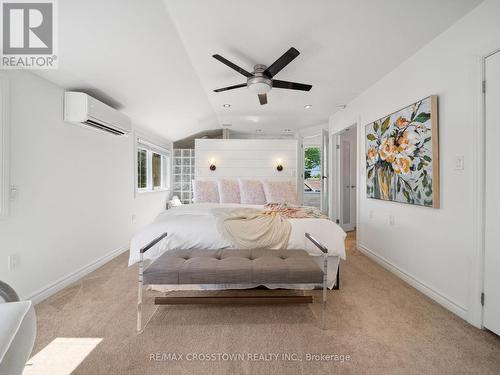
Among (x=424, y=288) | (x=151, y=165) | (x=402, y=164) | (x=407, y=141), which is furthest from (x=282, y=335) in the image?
(x=151, y=165)

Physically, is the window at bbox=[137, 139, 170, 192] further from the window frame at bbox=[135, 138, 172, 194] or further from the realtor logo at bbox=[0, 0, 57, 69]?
the realtor logo at bbox=[0, 0, 57, 69]

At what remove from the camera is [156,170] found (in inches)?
217

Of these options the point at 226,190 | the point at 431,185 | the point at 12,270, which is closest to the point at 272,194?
the point at 226,190

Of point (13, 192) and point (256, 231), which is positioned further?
point (256, 231)

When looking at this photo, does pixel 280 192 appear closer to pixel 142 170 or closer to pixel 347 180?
pixel 347 180

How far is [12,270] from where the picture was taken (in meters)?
1.89

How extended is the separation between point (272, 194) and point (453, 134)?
2.52 m

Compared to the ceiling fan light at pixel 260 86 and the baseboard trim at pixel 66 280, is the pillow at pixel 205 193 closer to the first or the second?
the baseboard trim at pixel 66 280

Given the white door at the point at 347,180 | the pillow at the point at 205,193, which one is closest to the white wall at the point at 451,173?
Answer: the white door at the point at 347,180

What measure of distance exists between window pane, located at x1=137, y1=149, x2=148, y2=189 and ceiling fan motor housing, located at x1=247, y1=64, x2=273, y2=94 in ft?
10.1

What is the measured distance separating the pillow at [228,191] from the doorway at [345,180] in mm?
1984

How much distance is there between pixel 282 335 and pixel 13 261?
2274mm

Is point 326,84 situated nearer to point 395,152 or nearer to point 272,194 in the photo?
point 395,152

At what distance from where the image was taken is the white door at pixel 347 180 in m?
4.71
